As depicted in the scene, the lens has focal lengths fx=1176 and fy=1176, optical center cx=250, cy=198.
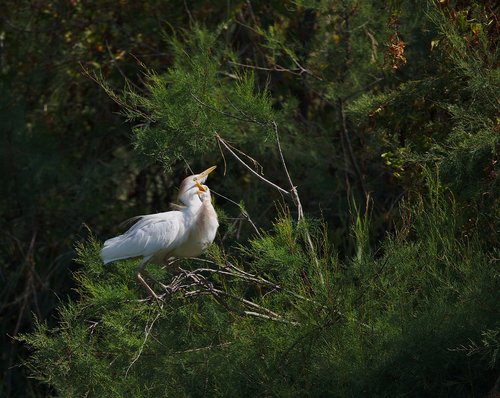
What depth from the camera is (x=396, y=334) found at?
4742mm

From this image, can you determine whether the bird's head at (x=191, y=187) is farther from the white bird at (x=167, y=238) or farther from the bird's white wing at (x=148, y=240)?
the bird's white wing at (x=148, y=240)

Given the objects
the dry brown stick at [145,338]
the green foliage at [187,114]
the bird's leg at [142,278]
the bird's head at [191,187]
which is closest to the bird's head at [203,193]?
the bird's head at [191,187]

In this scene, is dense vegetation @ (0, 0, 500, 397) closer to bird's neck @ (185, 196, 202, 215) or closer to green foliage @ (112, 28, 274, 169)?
green foliage @ (112, 28, 274, 169)

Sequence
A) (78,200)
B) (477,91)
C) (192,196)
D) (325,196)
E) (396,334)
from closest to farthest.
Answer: (396,334), (477,91), (192,196), (325,196), (78,200)

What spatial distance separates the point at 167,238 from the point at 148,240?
85 millimetres

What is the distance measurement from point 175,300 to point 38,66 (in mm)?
3811

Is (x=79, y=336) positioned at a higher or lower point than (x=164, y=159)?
lower

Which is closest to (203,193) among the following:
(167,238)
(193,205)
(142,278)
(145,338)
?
(193,205)

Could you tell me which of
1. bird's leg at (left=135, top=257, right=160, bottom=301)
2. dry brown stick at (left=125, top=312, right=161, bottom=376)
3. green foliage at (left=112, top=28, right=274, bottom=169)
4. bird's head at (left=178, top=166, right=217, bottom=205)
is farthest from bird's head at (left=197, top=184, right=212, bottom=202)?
dry brown stick at (left=125, top=312, right=161, bottom=376)

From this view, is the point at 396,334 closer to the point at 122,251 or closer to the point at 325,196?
the point at 122,251

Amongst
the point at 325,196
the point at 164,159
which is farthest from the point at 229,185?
the point at 164,159

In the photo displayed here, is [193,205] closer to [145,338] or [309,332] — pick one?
[145,338]

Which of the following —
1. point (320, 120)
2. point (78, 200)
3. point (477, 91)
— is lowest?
point (78, 200)

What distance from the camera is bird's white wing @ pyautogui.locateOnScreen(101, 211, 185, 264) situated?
5.11 m
